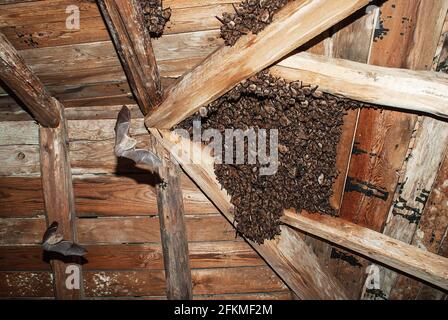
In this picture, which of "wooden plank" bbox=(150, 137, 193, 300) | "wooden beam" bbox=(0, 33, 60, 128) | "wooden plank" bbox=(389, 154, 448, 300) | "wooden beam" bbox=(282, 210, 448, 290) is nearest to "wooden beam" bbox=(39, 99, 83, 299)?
"wooden beam" bbox=(0, 33, 60, 128)

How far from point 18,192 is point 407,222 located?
4195 mm

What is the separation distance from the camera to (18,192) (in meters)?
3.51

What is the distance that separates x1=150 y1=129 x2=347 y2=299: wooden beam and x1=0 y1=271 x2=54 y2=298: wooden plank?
7.84ft

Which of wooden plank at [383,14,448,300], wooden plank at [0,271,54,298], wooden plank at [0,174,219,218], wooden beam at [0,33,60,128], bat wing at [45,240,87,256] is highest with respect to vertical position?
wooden beam at [0,33,60,128]

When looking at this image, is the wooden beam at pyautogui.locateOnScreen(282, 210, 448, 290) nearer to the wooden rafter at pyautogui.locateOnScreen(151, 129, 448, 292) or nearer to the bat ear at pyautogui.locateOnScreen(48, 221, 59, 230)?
the wooden rafter at pyautogui.locateOnScreen(151, 129, 448, 292)

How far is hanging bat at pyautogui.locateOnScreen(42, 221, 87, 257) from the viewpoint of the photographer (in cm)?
286

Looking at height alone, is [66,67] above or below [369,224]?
above

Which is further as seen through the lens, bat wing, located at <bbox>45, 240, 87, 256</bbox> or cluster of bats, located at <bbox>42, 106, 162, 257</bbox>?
bat wing, located at <bbox>45, 240, 87, 256</bbox>

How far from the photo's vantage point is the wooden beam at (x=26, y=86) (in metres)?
2.53

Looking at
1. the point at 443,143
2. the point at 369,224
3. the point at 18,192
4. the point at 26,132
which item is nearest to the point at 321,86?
the point at 443,143

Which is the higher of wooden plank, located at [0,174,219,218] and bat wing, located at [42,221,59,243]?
wooden plank, located at [0,174,219,218]

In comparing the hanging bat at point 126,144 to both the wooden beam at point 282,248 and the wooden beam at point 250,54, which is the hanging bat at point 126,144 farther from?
the wooden beam at point 282,248
